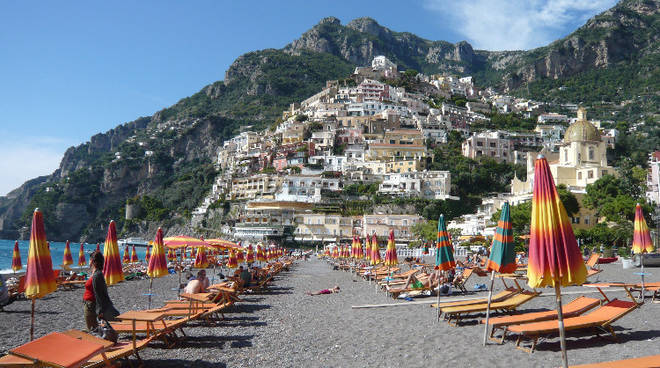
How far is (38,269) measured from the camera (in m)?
6.22

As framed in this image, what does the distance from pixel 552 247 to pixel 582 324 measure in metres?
3.15

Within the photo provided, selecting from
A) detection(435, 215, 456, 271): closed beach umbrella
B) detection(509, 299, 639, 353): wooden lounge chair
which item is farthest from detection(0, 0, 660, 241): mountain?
detection(509, 299, 639, 353): wooden lounge chair

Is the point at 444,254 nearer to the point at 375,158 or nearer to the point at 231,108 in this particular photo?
the point at 375,158

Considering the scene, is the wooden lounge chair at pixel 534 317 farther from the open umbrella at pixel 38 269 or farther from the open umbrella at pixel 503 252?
the open umbrella at pixel 38 269

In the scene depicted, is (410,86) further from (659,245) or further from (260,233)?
(659,245)

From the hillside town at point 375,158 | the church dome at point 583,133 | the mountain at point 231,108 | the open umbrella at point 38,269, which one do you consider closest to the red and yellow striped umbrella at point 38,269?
the open umbrella at point 38,269

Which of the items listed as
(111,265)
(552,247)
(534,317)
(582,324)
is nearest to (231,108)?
(111,265)

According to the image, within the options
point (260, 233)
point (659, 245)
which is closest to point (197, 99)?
point (260, 233)

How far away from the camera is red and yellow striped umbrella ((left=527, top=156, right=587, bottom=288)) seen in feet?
14.0

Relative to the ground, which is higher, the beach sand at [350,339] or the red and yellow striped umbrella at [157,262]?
the red and yellow striped umbrella at [157,262]

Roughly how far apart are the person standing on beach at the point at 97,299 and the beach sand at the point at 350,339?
3.22ft

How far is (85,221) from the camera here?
117812mm

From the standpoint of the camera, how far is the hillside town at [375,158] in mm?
52247

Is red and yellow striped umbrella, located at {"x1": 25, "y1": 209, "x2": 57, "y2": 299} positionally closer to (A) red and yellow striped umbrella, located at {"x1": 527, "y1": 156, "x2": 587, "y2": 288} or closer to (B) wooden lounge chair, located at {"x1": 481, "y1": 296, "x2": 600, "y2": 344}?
(A) red and yellow striped umbrella, located at {"x1": 527, "y1": 156, "x2": 587, "y2": 288}
